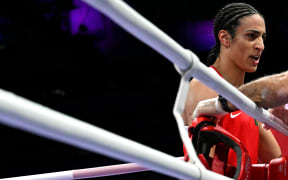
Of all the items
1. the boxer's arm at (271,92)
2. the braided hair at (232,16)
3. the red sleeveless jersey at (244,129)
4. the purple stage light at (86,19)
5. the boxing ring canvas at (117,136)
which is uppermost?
the purple stage light at (86,19)

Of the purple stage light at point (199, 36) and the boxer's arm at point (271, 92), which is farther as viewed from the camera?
the purple stage light at point (199, 36)

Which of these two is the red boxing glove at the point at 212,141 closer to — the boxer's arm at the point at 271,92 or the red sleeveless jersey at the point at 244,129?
the boxer's arm at the point at 271,92

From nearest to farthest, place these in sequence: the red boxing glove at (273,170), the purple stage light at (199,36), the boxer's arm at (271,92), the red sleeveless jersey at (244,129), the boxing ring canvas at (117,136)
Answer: the boxing ring canvas at (117,136) < the boxer's arm at (271,92) < the red boxing glove at (273,170) < the red sleeveless jersey at (244,129) < the purple stage light at (199,36)

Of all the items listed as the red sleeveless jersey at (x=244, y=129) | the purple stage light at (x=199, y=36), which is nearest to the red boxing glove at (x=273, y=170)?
the red sleeveless jersey at (x=244, y=129)

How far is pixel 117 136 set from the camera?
450mm

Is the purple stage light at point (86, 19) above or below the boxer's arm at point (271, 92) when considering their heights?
above

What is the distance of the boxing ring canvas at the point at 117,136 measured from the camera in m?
0.35

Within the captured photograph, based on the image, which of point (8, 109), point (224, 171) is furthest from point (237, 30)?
point (8, 109)

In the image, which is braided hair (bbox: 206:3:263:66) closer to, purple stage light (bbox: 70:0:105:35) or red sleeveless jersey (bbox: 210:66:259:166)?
red sleeveless jersey (bbox: 210:66:259:166)

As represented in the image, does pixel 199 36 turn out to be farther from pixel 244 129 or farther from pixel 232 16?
pixel 244 129

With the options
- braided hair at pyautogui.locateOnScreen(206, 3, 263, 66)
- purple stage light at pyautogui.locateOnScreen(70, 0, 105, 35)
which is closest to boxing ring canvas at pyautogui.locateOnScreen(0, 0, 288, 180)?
braided hair at pyautogui.locateOnScreen(206, 3, 263, 66)

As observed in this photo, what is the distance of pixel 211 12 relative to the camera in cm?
439

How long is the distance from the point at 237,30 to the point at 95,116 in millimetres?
3364

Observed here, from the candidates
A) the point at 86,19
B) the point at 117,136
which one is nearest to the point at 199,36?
the point at 86,19
